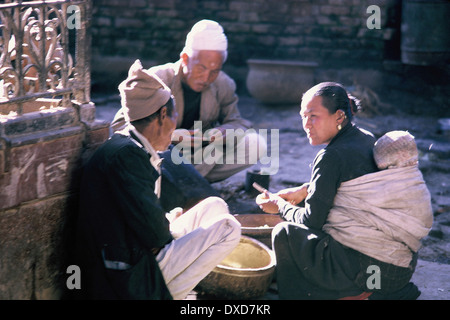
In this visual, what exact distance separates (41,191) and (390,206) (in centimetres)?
203

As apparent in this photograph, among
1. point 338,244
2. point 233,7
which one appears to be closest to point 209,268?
point 338,244

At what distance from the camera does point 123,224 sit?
3.25 metres

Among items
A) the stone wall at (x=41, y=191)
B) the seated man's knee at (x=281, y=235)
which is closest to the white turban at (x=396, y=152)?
the seated man's knee at (x=281, y=235)

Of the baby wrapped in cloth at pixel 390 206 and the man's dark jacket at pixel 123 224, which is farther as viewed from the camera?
the baby wrapped in cloth at pixel 390 206

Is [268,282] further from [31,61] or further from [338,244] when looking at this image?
[31,61]

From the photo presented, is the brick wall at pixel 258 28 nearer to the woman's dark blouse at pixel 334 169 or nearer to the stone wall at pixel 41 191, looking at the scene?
the woman's dark blouse at pixel 334 169

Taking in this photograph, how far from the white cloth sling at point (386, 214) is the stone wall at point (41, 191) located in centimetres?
160

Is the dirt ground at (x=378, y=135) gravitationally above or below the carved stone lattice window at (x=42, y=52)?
Result: below

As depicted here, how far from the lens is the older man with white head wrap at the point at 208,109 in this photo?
17.9 feet

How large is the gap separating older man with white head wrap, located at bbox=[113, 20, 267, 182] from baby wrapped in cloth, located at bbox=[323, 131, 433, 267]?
2.08m

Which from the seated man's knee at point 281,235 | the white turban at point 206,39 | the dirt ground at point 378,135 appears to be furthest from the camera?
the white turban at point 206,39

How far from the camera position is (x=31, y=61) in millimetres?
3457
